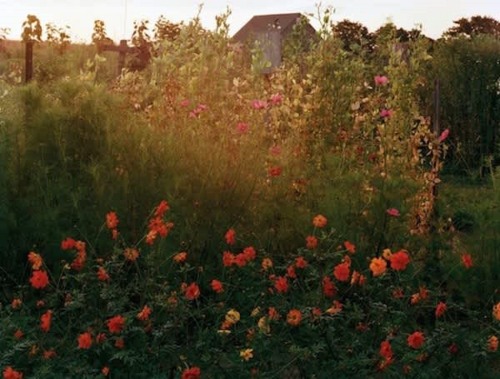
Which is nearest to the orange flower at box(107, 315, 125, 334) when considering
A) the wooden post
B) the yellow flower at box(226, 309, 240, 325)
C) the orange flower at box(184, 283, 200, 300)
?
the orange flower at box(184, 283, 200, 300)

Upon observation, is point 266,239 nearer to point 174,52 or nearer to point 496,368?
point 496,368

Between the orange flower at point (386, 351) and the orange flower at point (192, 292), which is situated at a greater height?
the orange flower at point (192, 292)

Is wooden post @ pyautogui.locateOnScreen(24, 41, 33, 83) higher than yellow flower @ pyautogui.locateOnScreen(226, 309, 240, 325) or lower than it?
higher

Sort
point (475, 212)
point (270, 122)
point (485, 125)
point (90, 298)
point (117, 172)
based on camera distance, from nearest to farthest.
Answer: point (90, 298) < point (117, 172) < point (475, 212) < point (270, 122) < point (485, 125)

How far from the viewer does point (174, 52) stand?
8125 mm

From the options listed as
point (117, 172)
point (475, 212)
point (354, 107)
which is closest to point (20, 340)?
point (117, 172)

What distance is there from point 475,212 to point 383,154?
1.26m

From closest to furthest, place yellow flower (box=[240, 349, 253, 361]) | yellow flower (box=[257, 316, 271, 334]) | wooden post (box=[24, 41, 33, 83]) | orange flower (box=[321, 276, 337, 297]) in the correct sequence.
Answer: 1. yellow flower (box=[240, 349, 253, 361])
2. yellow flower (box=[257, 316, 271, 334])
3. orange flower (box=[321, 276, 337, 297])
4. wooden post (box=[24, 41, 33, 83])

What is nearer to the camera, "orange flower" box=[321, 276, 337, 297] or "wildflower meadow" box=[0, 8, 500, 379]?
"wildflower meadow" box=[0, 8, 500, 379]

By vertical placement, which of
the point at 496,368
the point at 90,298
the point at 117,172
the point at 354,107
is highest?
the point at 354,107

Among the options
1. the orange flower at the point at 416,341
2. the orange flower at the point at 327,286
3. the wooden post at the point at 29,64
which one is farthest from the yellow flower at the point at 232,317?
the wooden post at the point at 29,64

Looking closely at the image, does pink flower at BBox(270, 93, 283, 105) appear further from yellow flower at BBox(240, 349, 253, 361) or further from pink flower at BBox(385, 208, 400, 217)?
yellow flower at BBox(240, 349, 253, 361)

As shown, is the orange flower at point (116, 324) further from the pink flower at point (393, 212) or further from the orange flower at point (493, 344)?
the pink flower at point (393, 212)

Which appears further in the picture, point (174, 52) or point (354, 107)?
point (174, 52)
